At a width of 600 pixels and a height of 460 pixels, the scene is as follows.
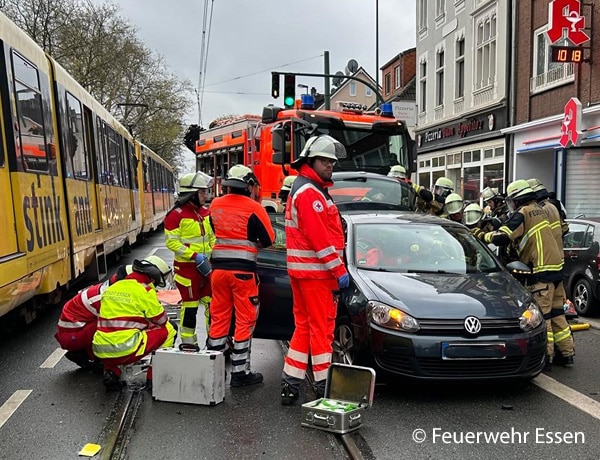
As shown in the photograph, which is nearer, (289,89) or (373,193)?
(373,193)

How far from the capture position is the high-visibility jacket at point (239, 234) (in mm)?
5242

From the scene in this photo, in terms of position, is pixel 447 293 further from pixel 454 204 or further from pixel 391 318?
pixel 454 204

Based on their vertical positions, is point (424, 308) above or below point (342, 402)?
above

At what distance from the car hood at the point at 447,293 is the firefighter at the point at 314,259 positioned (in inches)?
22.6

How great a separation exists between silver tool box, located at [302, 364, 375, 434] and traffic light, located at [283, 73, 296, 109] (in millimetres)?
12494

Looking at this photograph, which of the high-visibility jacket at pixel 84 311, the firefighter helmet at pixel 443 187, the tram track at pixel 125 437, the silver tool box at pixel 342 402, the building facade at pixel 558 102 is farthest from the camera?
the building facade at pixel 558 102

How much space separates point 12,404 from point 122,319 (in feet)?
3.49

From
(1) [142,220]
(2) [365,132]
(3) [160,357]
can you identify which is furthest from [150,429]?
(1) [142,220]

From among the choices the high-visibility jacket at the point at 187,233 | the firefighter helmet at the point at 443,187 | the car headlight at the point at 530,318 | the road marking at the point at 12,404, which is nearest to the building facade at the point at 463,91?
the firefighter helmet at the point at 443,187

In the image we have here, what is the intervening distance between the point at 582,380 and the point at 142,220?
14.6m

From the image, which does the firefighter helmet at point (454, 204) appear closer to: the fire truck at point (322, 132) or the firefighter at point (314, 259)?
the fire truck at point (322, 132)

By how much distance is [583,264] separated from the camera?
336 inches

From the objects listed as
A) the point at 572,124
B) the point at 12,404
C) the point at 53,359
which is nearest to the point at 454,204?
the point at 53,359

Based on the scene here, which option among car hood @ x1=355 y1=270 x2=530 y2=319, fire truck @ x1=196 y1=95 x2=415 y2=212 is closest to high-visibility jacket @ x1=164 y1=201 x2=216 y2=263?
car hood @ x1=355 y1=270 x2=530 y2=319
